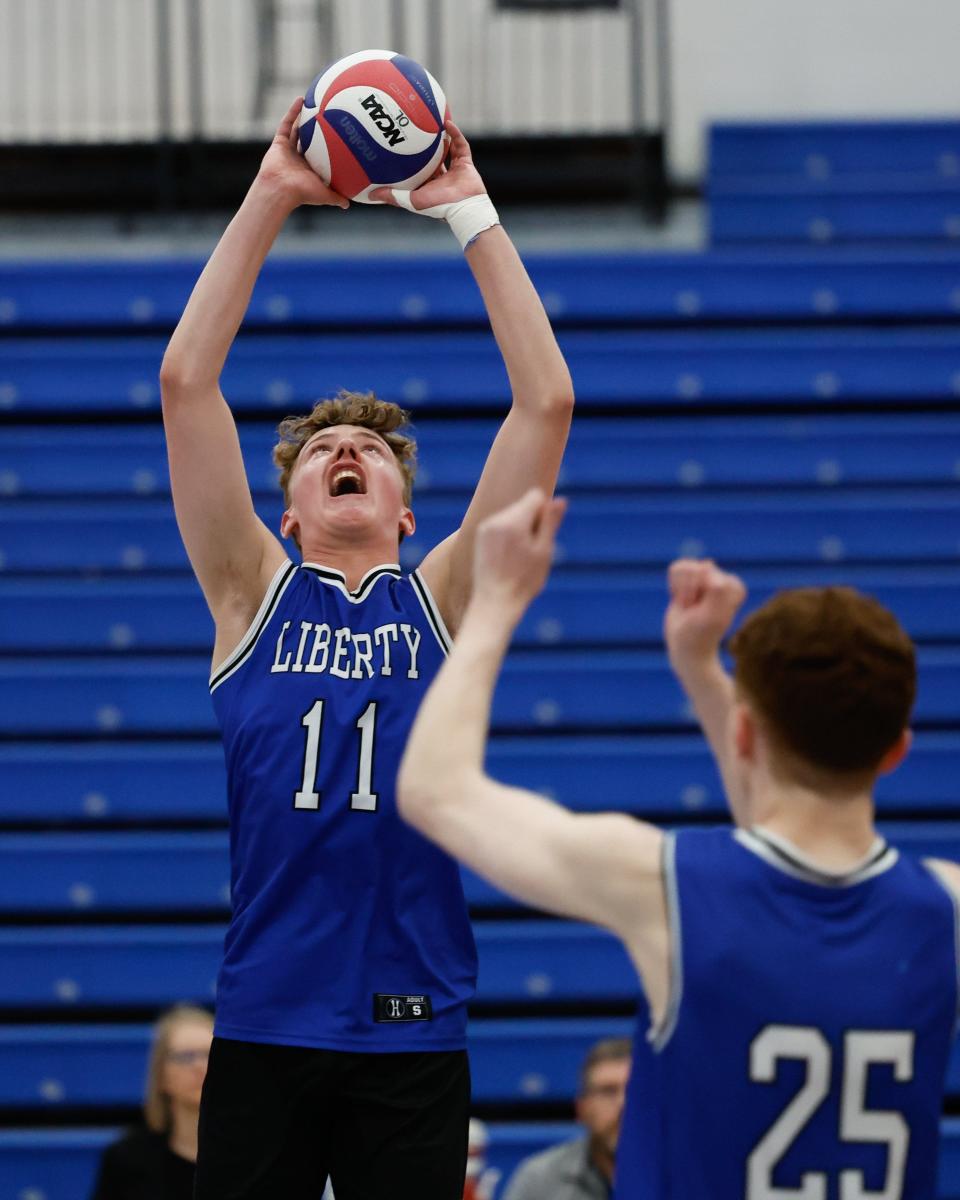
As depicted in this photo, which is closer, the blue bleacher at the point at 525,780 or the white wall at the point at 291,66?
the blue bleacher at the point at 525,780

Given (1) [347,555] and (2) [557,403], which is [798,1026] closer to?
(2) [557,403]

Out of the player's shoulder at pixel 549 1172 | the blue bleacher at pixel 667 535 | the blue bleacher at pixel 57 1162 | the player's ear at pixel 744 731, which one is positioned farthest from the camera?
the blue bleacher at pixel 667 535

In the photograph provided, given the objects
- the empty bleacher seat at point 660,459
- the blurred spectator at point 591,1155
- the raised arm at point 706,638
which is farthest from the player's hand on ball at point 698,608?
the empty bleacher seat at point 660,459

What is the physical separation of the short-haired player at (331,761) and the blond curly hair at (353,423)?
9 centimetres

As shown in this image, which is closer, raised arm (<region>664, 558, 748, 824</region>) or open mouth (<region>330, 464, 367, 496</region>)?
raised arm (<region>664, 558, 748, 824</region>)

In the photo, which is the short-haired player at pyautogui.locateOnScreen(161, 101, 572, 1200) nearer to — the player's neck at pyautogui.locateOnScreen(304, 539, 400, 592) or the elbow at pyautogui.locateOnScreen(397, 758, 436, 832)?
the player's neck at pyautogui.locateOnScreen(304, 539, 400, 592)

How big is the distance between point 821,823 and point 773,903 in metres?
0.11

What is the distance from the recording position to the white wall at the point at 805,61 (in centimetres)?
1015

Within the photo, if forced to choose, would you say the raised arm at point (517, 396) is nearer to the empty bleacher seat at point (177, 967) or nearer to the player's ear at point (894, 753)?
the player's ear at point (894, 753)

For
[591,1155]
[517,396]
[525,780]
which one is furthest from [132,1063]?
[517,396]

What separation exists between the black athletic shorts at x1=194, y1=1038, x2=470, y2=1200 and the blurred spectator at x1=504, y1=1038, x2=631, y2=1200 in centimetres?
220

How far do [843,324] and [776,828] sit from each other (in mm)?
7626

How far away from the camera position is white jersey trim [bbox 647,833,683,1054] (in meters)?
2.05

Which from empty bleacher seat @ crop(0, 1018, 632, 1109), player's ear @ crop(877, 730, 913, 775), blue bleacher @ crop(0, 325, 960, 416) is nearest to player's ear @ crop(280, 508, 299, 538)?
player's ear @ crop(877, 730, 913, 775)
